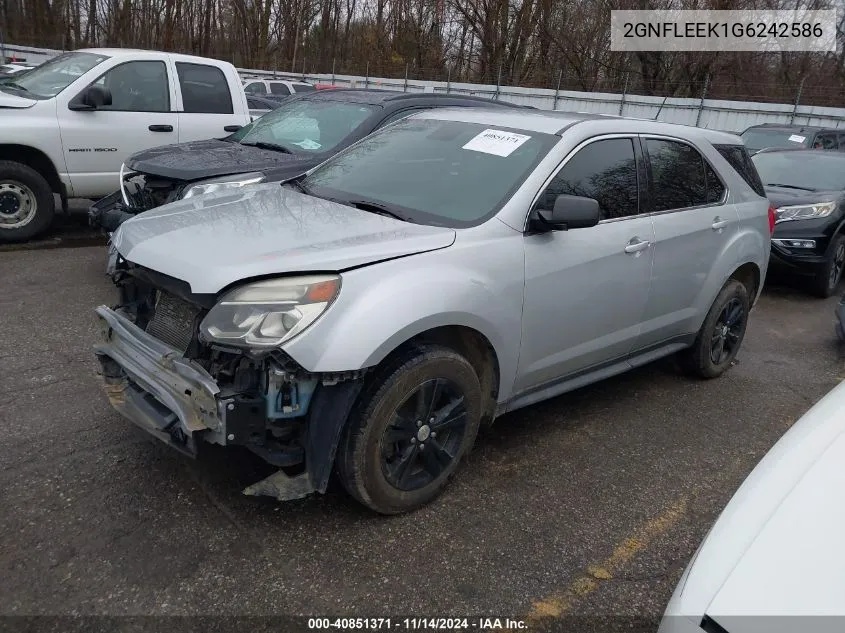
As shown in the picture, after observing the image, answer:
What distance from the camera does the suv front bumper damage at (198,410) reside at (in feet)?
8.79

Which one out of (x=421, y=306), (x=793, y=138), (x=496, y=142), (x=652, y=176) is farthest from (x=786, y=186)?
(x=421, y=306)

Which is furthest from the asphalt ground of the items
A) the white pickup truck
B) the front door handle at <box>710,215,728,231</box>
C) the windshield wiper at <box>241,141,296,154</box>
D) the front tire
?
the white pickup truck

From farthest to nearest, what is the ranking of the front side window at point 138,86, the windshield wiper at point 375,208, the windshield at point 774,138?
the windshield at point 774,138
the front side window at point 138,86
the windshield wiper at point 375,208

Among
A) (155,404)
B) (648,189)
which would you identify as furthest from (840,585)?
(648,189)

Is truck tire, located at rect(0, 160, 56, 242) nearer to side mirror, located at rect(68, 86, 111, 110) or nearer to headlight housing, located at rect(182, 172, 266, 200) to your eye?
side mirror, located at rect(68, 86, 111, 110)

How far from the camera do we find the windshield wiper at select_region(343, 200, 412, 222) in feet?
11.2

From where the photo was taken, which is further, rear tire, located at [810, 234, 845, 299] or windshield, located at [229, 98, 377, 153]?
rear tire, located at [810, 234, 845, 299]

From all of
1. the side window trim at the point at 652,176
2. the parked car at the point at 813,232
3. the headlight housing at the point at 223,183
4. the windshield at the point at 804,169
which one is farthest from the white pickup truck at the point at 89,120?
the windshield at the point at 804,169

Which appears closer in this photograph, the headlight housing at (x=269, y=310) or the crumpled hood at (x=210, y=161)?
the headlight housing at (x=269, y=310)

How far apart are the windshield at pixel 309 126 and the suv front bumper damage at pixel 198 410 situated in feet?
12.5

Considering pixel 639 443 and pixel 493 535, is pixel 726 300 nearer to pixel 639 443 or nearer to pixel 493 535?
pixel 639 443

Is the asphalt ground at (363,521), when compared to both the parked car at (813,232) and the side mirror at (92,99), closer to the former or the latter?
the side mirror at (92,99)

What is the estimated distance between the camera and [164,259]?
295cm

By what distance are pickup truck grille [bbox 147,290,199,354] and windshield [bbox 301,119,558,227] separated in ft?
3.42
